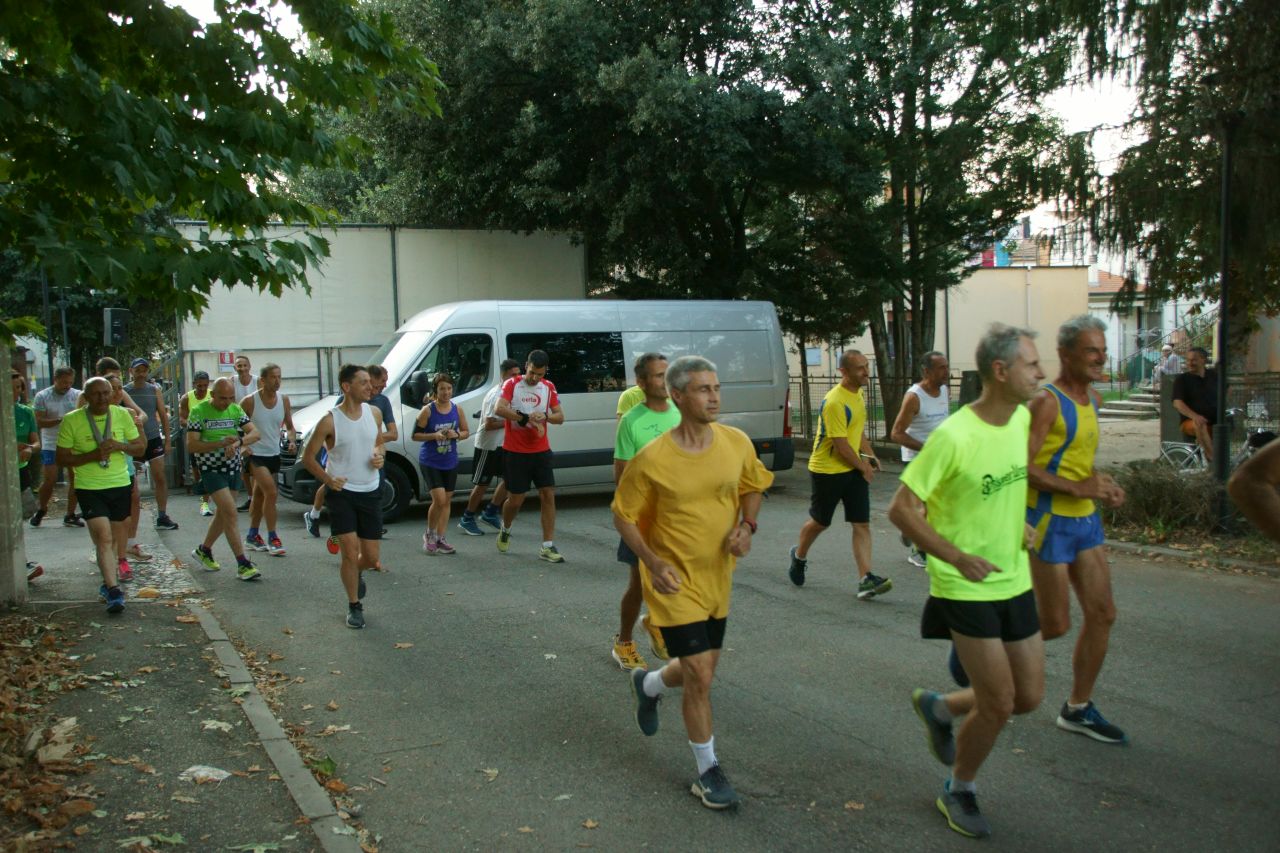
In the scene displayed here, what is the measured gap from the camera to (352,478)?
316 inches

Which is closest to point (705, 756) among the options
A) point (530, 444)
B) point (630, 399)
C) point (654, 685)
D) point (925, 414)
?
point (654, 685)

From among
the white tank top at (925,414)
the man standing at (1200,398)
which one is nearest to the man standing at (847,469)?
the white tank top at (925,414)

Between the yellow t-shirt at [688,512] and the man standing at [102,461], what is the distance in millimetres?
5343

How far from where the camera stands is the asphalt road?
14.4ft

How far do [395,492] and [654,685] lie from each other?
29.1ft

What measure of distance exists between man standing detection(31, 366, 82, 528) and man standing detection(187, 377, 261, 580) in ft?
8.67

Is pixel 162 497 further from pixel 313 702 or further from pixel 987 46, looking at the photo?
pixel 987 46

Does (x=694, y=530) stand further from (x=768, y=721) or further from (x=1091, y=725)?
(x=1091, y=725)

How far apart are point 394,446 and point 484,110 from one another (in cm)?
805

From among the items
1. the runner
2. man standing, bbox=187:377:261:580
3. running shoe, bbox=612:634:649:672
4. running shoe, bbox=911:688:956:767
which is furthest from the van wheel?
running shoe, bbox=911:688:956:767

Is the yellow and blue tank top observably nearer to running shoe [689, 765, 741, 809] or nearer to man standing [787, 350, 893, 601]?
running shoe [689, 765, 741, 809]

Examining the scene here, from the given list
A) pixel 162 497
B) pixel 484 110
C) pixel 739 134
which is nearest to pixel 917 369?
pixel 739 134

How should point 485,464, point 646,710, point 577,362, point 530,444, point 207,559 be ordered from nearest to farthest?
1. point 646,710
2. point 207,559
3. point 530,444
4. point 485,464
5. point 577,362

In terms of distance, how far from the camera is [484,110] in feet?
63.2
